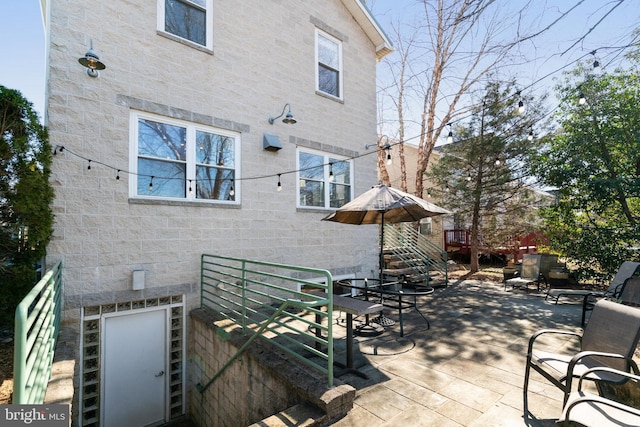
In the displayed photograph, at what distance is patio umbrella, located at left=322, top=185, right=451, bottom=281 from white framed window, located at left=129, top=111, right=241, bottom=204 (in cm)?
230

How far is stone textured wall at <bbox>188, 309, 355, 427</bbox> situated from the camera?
297 centimetres

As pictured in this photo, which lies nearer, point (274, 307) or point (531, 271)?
point (274, 307)

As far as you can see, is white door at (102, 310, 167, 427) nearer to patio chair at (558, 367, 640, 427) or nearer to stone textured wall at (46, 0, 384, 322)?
stone textured wall at (46, 0, 384, 322)

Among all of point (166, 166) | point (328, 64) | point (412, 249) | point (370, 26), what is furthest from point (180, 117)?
point (412, 249)

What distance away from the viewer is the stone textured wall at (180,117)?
455 centimetres

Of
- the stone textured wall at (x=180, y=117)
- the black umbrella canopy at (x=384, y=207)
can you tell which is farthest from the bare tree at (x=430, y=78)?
the black umbrella canopy at (x=384, y=207)

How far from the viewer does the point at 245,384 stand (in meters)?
4.14

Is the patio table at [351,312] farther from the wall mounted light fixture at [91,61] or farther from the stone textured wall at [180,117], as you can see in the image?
the wall mounted light fixture at [91,61]

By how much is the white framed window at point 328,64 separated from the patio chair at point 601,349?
6803mm

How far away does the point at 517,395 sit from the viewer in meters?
3.14

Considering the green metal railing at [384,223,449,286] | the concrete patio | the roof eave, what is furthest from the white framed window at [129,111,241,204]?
the green metal railing at [384,223,449,286]

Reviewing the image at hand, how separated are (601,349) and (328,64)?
7635 mm

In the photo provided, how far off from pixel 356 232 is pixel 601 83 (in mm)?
6800

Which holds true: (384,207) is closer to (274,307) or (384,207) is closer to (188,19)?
(274,307)
